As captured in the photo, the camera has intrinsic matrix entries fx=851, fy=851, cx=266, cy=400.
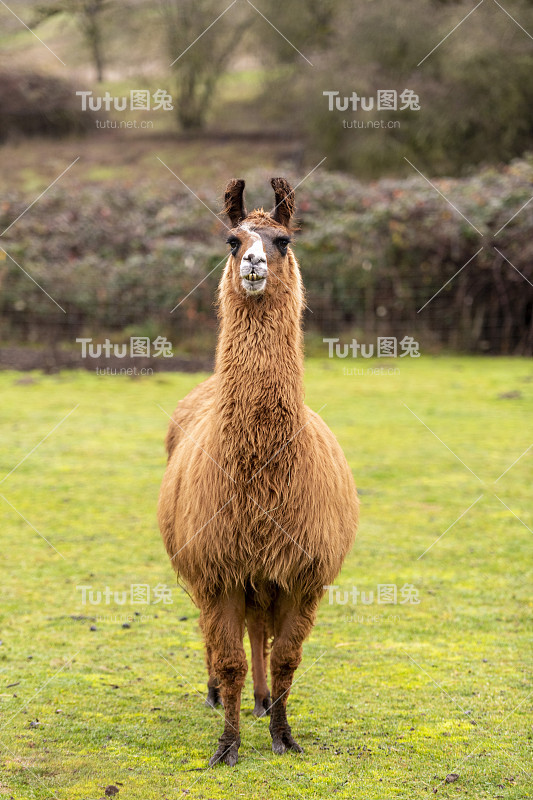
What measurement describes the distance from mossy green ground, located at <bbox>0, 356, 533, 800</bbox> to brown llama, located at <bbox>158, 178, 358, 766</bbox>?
1.55ft

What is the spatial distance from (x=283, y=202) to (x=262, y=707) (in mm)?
2926

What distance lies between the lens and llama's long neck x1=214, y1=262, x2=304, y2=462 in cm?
427

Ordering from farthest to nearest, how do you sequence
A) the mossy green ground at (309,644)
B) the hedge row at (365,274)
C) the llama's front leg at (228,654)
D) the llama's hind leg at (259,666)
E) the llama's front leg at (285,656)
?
1. the hedge row at (365,274)
2. the llama's hind leg at (259,666)
3. the llama's front leg at (285,656)
4. the llama's front leg at (228,654)
5. the mossy green ground at (309,644)

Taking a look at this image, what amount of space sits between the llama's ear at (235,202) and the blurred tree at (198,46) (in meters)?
30.3

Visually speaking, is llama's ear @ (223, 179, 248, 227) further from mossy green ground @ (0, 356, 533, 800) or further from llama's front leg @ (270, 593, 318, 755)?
mossy green ground @ (0, 356, 533, 800)

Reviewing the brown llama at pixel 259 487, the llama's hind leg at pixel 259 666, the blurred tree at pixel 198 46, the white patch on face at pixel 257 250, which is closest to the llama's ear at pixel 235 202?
the brown llama at pixel 259 487

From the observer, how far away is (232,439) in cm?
429

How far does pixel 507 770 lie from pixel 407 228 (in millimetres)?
14567

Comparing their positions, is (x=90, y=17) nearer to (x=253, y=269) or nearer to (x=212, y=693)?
(x=253, y=269)

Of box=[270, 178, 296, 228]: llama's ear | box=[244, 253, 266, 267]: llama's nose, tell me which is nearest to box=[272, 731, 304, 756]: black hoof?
box=[244, 253, 266, 267]: llama's nose

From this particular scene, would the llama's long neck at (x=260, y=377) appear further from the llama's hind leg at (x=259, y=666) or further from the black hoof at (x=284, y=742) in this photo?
the black hoof at (x=284, y=742)

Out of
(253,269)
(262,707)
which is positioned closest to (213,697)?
(262,707)

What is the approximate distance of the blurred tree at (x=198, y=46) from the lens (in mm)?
34500

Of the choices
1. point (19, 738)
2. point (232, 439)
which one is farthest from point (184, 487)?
point (19, 738)
